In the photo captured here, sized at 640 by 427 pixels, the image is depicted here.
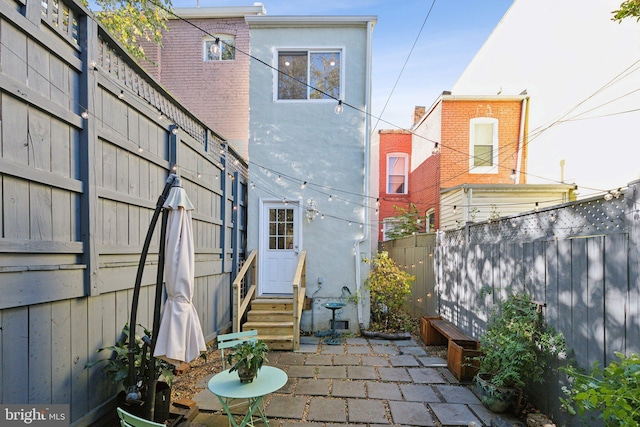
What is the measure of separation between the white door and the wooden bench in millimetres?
3025

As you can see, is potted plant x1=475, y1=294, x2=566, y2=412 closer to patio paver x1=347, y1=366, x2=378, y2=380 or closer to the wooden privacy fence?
patio paver x1=347, y1=366, x2=378, y2=380

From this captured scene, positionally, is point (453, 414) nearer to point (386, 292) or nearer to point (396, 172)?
point (386, 292)

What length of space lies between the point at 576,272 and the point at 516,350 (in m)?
1.01

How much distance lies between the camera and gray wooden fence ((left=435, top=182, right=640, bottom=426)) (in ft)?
8.33

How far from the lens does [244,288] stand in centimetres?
722

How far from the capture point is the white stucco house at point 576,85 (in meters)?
6.12

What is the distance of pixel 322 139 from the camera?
7363mm

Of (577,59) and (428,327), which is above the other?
(577,59)

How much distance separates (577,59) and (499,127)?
2.59m

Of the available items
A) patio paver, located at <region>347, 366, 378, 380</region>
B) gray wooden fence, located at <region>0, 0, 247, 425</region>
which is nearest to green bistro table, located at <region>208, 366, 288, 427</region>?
gray wooden fence, located at <region>0, 0, 247, 425</region>

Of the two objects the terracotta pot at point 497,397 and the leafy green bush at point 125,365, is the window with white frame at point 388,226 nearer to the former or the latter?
the terracotta pot at point 497,397

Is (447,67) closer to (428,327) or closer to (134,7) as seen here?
(428,327)

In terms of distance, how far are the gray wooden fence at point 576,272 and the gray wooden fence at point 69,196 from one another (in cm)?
438

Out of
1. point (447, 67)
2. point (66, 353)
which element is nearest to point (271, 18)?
point (447, 67)
